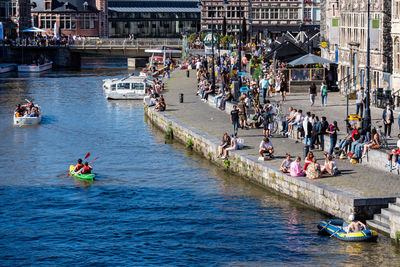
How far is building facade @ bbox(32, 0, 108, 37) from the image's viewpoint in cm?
16000

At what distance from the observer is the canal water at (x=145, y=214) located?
2641 centimetres

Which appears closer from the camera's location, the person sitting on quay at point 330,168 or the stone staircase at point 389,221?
the stone staircase at point 389,221

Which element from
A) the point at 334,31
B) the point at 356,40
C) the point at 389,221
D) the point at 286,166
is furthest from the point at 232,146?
the point at 334,31

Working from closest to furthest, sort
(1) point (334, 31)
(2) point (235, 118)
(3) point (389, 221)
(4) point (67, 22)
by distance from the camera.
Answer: (3) point (389, 221)
(2) point (235, 118)
(1) point (334, 31)
(4) point (67, 22)

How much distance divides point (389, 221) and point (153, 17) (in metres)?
154

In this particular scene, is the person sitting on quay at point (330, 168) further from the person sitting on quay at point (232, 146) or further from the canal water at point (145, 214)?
the person sitting on quay at point (232, 146)

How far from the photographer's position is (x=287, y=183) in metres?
32.0

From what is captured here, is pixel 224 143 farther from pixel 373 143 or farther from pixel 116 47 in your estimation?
pixel 116 47

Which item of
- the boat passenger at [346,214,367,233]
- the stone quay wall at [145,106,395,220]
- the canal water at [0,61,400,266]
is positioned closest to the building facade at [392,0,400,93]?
the stone quay wall at [145,106,395,220]

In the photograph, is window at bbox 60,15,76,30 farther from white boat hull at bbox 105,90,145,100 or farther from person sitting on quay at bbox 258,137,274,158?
person sitting on quay at bbox 258,137,274,158

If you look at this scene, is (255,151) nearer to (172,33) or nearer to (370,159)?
(370,159)

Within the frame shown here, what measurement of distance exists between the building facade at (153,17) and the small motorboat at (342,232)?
494 ft

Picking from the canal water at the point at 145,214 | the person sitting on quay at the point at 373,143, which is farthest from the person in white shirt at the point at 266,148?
the person sitting on quay at the point at 373,143

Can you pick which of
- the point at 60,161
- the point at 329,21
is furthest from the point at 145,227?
the point at 329,21
